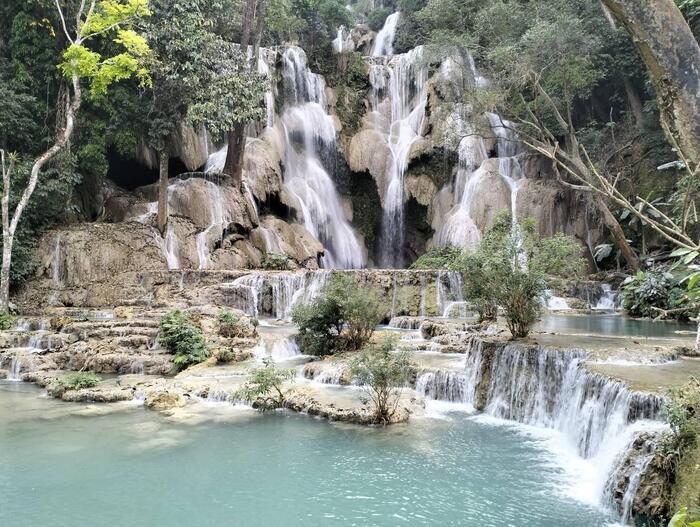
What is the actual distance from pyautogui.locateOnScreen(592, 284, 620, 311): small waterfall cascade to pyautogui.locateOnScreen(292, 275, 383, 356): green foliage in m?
10.2

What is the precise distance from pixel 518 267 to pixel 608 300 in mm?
11341

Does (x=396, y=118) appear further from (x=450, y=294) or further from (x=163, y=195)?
(x=450, y=294)

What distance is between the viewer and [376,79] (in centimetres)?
2958

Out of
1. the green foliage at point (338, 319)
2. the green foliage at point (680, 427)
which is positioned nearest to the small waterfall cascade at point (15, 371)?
the green foliage at point (338, 319)

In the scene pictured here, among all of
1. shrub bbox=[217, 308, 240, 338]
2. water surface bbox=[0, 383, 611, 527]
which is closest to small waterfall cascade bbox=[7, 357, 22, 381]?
water surface bbox=[0, 383, 611, 527]

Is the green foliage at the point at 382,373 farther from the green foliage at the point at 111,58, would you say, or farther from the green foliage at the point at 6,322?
the green foliage at the point at 111,58

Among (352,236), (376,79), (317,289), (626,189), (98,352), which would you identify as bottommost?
(98,352)

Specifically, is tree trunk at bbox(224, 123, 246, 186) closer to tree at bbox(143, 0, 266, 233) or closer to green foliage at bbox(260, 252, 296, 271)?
tree at bbox(143, 0, 266, 233)

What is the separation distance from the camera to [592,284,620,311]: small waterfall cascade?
19106 mm

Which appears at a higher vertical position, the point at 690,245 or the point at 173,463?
the point at 690,245

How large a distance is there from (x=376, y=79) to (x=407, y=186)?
23.1 feet

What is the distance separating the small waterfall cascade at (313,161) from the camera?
2598 centimetres

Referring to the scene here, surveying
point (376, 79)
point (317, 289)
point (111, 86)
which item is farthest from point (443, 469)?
point (376, 79)

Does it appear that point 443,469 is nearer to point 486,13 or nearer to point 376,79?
point 486,13
